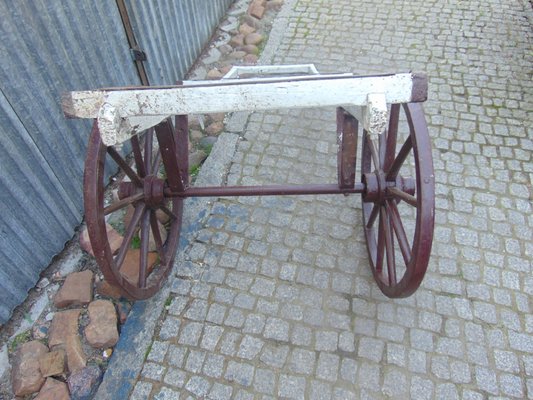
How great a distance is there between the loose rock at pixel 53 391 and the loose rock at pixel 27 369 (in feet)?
0.21

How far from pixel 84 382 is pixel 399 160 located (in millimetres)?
2369

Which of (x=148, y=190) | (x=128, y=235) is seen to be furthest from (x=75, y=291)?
(x=148, y=190)


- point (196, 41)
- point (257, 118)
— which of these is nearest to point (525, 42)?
Answer: point (257, 118)

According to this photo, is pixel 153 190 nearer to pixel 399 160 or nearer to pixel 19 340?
pixel 19 340

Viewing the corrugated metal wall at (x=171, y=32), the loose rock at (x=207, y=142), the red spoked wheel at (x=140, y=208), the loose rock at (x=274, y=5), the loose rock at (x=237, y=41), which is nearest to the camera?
the red spoked wheel at (x=140, y=208)

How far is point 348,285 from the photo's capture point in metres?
2.96

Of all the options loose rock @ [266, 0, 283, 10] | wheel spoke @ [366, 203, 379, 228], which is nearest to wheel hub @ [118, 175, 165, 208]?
wheel spoke @ [366, 203, 379, 228]

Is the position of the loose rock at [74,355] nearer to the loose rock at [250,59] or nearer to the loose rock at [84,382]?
the loose rock at [84,382]

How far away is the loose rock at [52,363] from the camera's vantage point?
2.64 metres

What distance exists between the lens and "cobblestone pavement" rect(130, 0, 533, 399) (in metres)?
2.57

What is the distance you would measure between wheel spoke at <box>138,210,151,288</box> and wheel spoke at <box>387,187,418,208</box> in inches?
61.6

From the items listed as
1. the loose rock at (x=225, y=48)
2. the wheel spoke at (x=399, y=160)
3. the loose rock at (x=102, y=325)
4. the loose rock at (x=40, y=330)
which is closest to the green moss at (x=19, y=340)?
the loose rock at (x=40, y=330)

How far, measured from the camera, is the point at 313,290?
9.67 feet

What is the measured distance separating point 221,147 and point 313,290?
5.37 ft
